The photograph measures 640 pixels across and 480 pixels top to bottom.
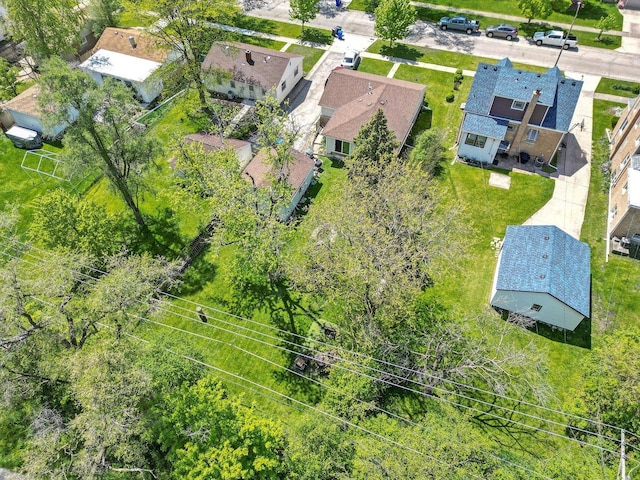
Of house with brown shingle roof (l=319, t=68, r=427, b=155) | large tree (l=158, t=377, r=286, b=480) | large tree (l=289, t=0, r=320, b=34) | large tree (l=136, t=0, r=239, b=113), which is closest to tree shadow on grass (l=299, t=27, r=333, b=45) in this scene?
large tree (l=289, t=0, r=320, b=34)

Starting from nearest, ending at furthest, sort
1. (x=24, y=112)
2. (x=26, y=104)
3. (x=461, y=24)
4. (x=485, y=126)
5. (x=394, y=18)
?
(x=485, y=126) < (x=24, y=112) < (x=26, y=104) < (x=394, y=18) < (x=461, y=24)

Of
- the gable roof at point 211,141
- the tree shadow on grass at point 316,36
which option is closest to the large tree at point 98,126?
the gable roof at point 211,141

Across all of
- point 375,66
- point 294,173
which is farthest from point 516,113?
point 294,173

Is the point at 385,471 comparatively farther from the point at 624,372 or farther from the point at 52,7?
the point at 52,7

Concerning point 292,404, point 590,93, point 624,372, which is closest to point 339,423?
point 292,404

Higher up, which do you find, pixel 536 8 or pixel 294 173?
pixel 536 8

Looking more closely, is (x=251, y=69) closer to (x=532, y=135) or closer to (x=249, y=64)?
(x=249, y=64)

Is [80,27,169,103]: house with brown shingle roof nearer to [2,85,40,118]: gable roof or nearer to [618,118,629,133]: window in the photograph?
[2,85,40,118]: gable roof
